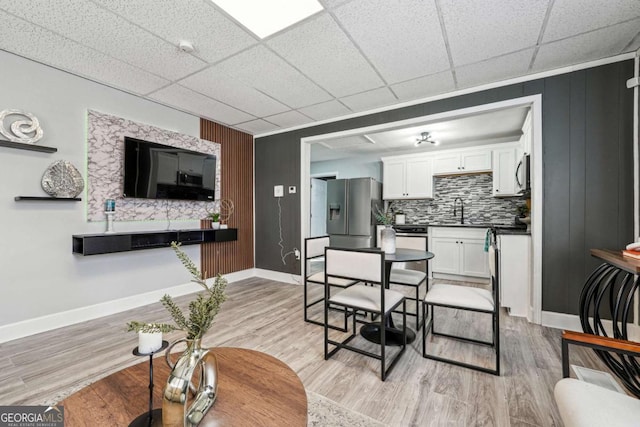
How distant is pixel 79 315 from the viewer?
276 centimetres

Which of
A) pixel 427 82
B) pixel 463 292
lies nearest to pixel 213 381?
pixel 463 292

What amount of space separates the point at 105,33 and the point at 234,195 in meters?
2.60

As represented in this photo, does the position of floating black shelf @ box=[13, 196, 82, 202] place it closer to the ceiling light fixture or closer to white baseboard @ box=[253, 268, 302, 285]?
white baseboard @ box=[253, 268, 302, 285]

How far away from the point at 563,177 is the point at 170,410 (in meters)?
3.51

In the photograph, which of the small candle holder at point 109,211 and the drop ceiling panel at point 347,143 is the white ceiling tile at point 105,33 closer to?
the small candle holder at point 109,211

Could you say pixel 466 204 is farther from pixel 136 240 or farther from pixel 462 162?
pixel 136 240

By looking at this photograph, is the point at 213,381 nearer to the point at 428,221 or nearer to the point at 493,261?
the point at 493,261

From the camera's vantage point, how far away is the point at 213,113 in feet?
12.4

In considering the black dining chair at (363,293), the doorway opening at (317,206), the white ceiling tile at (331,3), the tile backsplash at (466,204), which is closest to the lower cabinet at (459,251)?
the tile backsplash at (466,204)

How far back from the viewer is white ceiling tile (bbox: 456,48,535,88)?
2.44 metres

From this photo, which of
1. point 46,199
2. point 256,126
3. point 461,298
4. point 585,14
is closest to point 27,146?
point 46,199

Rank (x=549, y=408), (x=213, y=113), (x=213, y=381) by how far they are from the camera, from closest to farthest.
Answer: (x=213, y=381), (x=549, y=408), (x=213, y=113)

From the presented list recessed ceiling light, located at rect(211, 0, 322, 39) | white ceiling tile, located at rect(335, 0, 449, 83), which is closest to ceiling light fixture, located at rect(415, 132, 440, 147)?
white ceiling tile, located at rect(335, 0, 449, 83)

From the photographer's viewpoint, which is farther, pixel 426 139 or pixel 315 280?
pixel 426 139
